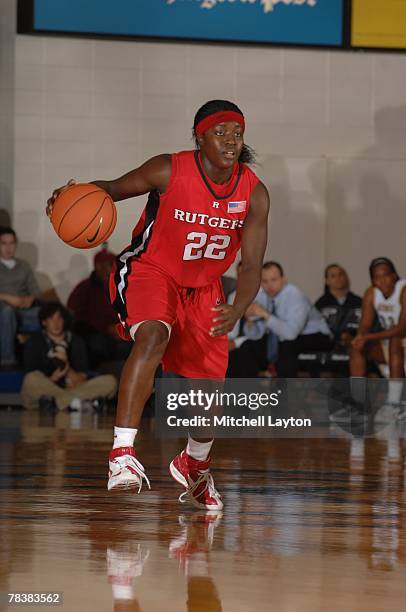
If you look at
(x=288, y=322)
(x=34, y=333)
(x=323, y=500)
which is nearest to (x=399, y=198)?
(x=288, y=322)

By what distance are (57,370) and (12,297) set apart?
84cm

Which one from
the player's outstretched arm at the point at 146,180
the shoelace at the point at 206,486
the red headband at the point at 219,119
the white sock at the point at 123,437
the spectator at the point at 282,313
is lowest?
the shoelace at the point at 206,486

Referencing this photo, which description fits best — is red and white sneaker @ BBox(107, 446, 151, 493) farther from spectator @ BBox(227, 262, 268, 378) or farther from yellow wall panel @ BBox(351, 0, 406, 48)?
yellow wall panel @ BBox(351, 0, 406, 48)

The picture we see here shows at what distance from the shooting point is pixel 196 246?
4.36 m

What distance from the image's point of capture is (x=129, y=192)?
172 inches

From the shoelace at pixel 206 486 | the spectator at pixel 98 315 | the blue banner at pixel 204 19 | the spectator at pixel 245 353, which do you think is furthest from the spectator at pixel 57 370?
the shoelace at pixel 206 486

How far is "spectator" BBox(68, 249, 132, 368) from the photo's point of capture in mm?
9195

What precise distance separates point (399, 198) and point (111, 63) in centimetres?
282

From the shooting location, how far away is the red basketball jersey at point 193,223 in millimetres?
4344

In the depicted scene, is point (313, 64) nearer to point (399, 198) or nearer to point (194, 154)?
point (399, 198)

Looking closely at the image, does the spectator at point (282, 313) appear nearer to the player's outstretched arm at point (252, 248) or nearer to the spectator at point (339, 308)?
the spectator at point (339, 308)

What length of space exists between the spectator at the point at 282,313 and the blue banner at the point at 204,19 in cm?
273

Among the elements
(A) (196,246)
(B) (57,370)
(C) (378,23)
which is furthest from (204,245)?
(C) (378,23)

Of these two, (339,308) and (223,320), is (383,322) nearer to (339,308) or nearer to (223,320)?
(339,308)
